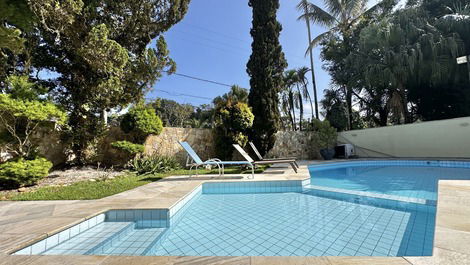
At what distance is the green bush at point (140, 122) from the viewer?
8289mm

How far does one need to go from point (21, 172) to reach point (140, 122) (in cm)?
385

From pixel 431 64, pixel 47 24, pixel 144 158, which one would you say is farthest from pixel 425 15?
pixel 47 24

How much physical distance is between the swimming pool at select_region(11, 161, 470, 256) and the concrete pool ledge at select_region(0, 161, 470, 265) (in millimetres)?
210

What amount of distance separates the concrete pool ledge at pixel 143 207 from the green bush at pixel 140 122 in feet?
13.4

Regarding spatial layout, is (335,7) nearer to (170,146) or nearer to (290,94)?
(290,94)

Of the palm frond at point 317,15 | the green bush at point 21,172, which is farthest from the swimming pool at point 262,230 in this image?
the palm frond at point 317,15

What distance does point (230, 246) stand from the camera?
2.57m

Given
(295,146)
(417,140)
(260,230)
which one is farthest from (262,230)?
(417,140)

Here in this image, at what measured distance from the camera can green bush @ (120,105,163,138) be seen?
27.2 feet

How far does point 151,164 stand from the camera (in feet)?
27.0

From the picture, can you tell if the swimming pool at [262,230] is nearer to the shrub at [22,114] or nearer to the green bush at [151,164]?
the shrub at [22,114]

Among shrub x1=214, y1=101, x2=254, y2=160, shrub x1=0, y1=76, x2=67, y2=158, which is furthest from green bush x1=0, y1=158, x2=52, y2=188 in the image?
shrub x1=214, y1=101, x2=254, y2=160

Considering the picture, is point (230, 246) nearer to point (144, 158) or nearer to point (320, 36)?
point (144, 158)

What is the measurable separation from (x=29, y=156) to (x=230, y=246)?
265 inches
